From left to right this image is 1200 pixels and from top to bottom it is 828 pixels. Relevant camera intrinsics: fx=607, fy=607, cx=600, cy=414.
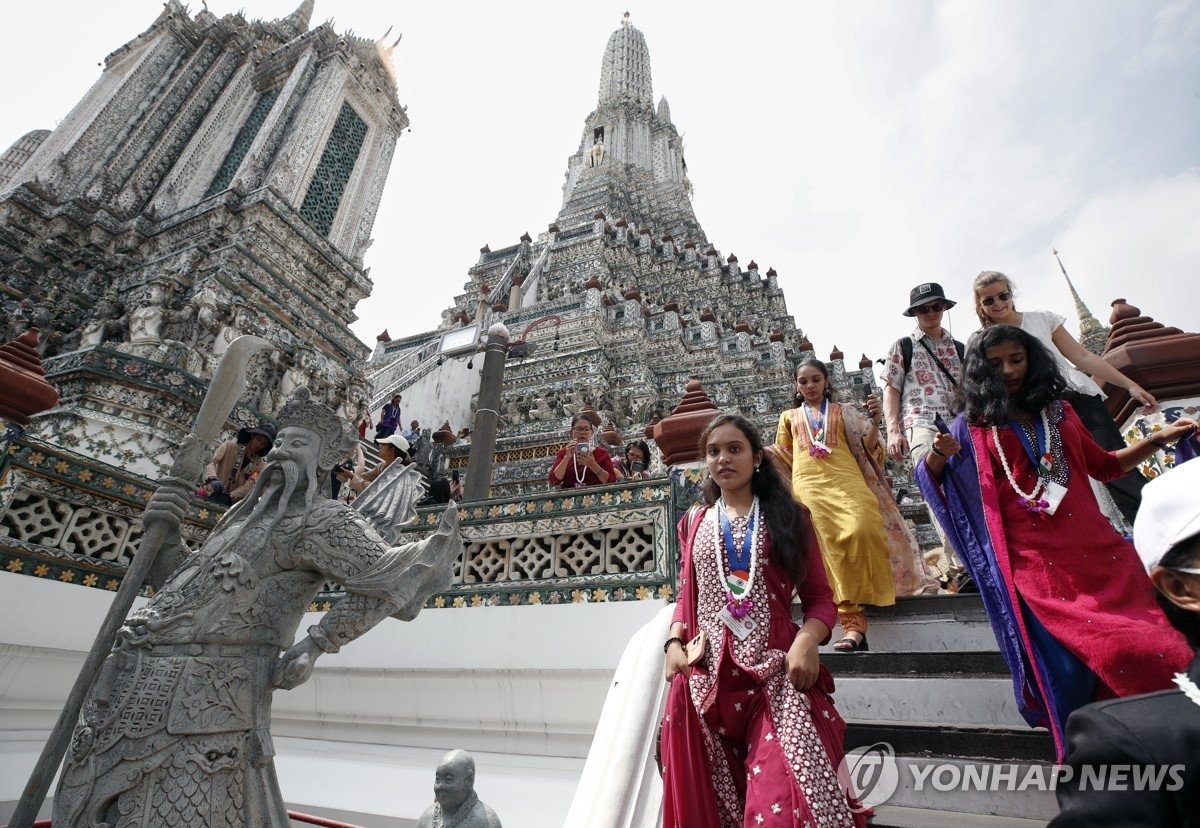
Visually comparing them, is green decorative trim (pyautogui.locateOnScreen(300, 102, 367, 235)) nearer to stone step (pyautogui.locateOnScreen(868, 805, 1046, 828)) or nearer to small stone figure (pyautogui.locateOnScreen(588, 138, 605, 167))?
stone step (pyautogui.locateOnScreen(868, 805, 1046, 828))

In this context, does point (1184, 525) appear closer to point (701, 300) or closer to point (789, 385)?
point (789, 385)

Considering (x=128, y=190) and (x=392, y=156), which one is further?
(x=392, y=156)

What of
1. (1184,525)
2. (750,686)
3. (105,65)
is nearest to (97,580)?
(750,686)

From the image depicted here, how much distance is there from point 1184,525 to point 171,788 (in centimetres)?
241

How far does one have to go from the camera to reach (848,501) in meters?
2.90

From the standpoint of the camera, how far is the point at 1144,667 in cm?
155

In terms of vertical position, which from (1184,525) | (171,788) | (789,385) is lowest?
(171,788)

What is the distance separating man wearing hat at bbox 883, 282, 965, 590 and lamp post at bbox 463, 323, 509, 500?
3.22 m

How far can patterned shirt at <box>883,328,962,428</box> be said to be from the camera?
3.01 meters

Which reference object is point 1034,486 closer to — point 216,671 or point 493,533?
point 216,671

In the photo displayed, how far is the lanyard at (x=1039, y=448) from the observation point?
79.0 inches

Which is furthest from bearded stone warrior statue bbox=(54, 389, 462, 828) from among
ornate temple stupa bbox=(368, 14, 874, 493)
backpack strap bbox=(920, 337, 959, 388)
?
ornate temple stupa bbox=(368, 14, 874, 493)

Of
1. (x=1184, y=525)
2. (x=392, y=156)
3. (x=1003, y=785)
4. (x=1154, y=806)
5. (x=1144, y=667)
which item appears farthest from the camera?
(x=392, y=156)

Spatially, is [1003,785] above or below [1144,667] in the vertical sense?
below
